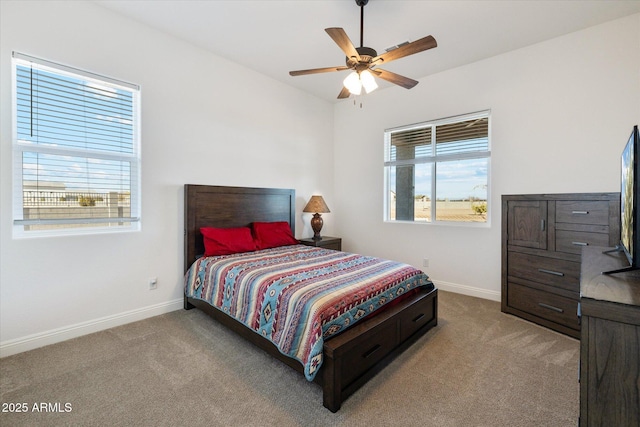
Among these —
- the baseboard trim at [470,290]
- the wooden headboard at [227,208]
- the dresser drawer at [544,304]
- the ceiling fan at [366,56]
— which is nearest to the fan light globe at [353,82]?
the ceiling fan at [366,56]

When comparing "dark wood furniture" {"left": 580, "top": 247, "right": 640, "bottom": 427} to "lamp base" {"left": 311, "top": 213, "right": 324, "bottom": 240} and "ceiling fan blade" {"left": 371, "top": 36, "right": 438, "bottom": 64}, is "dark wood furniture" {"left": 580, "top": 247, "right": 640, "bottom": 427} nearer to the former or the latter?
"ceiling fan blade" {"left": 371, "top": 36, "right": 438, "bottom": 64}

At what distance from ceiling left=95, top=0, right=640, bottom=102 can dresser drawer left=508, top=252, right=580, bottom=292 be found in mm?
2299

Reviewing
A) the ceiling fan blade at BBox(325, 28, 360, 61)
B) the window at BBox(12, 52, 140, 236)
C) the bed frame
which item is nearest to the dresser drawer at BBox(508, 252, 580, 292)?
the bed frame

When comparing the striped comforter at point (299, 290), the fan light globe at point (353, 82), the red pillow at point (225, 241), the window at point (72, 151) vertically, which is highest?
the fan light globe at point (353, 82)

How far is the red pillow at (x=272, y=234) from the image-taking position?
361cm

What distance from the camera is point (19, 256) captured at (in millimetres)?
2256

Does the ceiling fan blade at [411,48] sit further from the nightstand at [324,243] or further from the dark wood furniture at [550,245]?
the nightstand at [324,243]

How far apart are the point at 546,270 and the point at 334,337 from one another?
7.70 ft

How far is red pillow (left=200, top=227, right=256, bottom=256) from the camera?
311cm

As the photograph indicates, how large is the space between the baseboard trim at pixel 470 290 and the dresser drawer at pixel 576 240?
3.31 ft

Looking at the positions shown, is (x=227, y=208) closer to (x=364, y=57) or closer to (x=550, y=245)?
(x=364, y=57)

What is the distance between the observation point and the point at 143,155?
289cm

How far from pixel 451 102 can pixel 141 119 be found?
146 inches

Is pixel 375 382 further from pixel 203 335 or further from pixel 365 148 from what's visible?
pixel 365 148
